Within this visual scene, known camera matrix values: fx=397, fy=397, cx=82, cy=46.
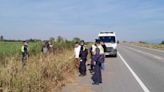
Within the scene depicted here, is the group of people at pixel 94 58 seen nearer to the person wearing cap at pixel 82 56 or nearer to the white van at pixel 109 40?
the person wearing cap at pixel 82 56

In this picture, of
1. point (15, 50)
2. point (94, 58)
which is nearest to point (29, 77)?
point (94, 58)

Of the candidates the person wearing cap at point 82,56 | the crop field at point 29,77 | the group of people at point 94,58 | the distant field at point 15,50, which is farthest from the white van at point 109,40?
the crop field at point 29,77

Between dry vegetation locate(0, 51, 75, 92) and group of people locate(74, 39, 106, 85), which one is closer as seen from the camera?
dry vegetation locate(0, 51, 75, 92)

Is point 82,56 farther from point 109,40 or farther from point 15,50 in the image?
point 109,40

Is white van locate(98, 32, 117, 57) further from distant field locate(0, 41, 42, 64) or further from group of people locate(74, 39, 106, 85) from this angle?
group of people locate(74, 39, 106, 85)

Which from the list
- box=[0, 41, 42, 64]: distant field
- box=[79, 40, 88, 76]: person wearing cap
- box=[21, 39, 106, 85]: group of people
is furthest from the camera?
box=[79, 40, 88, 76]: person wearing cap

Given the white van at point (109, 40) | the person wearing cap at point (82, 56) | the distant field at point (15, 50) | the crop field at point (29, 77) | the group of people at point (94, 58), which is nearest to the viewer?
the crop field at point (29, 77)

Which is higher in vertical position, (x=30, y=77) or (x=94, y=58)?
(x=94, y=58)

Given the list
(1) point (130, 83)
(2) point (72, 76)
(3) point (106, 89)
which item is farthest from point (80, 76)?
(3) point (106, 89)

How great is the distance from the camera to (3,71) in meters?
11.2

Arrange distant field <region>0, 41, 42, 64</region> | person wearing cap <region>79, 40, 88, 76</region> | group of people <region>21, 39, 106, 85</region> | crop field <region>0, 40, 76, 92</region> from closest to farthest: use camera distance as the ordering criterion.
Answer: crop field <region>0, 40, 76, 92</region> → group of people <region>21, 39, 106, 85</region> → distant field <region>0, 41, 42, 64</region> → person wearing cap <region>79, 40, 88, 76</region>

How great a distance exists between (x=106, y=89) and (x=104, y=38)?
24.3 m

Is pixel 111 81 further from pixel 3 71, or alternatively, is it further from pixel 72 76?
pixel 3 71

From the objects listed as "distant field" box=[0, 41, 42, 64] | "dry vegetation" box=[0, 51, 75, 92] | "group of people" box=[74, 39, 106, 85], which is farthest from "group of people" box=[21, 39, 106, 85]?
"dry vegetation" box=[0, 51, 75, 92]
